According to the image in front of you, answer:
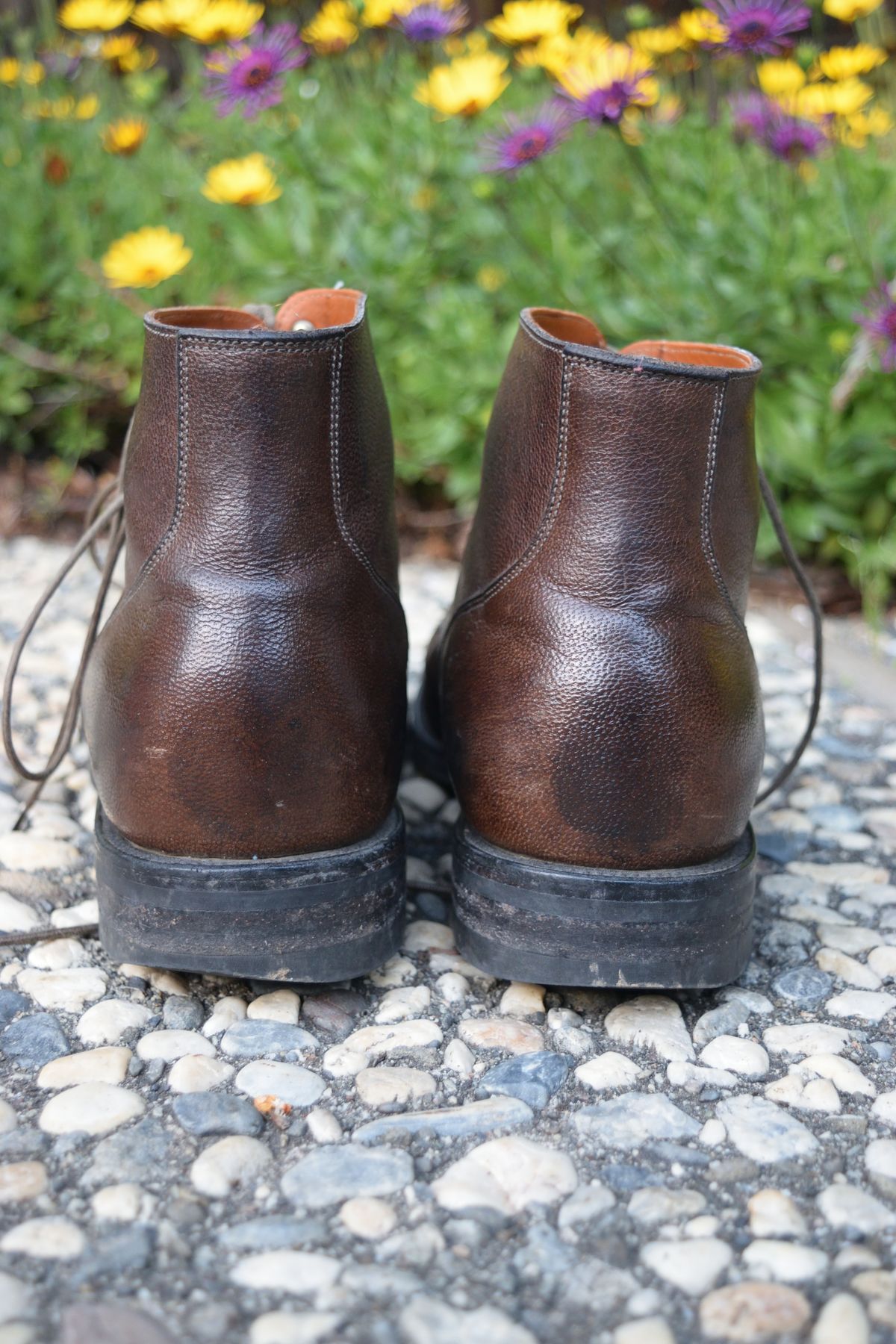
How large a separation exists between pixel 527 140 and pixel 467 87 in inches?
14.7

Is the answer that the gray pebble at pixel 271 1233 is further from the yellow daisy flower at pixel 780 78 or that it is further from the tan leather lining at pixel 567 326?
the yellow daisy flower at pixel 780 78

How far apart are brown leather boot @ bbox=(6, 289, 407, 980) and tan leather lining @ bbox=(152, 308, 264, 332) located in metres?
0.02

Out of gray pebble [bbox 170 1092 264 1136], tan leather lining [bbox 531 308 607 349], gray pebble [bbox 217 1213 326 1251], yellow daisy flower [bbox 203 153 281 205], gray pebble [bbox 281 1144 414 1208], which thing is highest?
yellow daisy flower [bbox 203 153 281 205]

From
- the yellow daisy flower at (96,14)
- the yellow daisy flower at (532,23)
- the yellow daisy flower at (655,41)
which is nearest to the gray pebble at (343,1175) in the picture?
the yellow daisy flower at (532,23)

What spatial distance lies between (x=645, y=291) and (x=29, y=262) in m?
1.99

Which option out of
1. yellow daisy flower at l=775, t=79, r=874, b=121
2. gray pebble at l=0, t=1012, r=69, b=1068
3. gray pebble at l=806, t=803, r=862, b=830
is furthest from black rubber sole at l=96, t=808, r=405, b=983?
yellow daisy flower at l=775, t=79, r=874, b=121

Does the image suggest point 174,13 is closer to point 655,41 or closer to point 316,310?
point 655,41

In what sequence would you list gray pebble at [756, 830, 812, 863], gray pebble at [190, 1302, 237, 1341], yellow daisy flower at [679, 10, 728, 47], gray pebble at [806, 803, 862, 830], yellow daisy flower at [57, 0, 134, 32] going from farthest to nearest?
1. yellow daisy flower at [57, 0, 134, 32]
2. yellow daisy flower at [679, 10, 728, 47]
3. gray pebble at [806, 803, 862, 830]
4. gray pebble at [756, 830, 812, 863]
5. gray pebble at [190, 1302, 237, 1341]

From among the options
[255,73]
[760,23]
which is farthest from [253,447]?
[255,73]

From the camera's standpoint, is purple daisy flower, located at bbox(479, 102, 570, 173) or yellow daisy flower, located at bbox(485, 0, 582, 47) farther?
yellow daisy flower, located at bbox(485, 0, 582, 47)

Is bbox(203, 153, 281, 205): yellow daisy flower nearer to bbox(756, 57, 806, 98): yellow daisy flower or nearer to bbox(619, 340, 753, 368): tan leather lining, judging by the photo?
bbox(756, 57, 806, 98): yellow daisy flower

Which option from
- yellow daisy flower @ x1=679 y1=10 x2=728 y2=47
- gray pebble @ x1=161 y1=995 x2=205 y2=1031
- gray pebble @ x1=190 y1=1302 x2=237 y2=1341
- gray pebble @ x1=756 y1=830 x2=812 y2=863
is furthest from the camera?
yellow daisy flower @ x1=679 y1=10 x2=728 y2=47

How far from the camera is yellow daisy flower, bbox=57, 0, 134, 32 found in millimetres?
3295

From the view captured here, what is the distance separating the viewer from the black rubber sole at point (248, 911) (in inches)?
59.5
